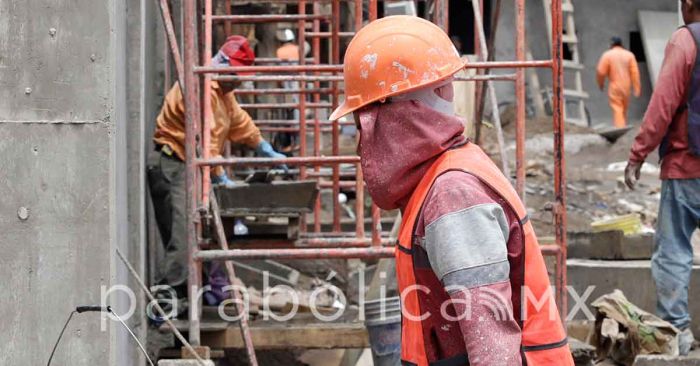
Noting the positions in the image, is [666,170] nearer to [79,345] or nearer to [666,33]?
[79,345]

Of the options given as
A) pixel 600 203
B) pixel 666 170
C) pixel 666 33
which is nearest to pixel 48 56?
pixel 666 170

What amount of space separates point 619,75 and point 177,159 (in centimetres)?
1325

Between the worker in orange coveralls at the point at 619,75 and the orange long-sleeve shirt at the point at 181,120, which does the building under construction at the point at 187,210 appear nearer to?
the orange long-sleeve shirt at the point at 181,120

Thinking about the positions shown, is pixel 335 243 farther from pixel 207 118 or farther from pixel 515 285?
pixel 515 285

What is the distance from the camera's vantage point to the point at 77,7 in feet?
15.4

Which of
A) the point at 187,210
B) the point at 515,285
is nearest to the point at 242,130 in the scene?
the point at 187,210

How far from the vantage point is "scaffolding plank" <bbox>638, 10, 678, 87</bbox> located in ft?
67.0

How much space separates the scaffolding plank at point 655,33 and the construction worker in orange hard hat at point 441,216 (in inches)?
709

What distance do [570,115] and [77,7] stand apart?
54.3 feet

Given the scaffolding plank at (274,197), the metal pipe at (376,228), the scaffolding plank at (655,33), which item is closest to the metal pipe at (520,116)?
the metal pipe at (376,228)

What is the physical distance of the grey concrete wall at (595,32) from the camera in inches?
837

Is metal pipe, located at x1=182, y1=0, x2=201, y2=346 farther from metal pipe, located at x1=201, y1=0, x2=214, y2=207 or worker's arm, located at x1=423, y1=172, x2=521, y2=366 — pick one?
worker's arm, located at x1=423, y1=172, x2=521, y2=366

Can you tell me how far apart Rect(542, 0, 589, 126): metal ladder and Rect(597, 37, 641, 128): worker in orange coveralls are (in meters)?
0.57

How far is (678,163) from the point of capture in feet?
21.1
